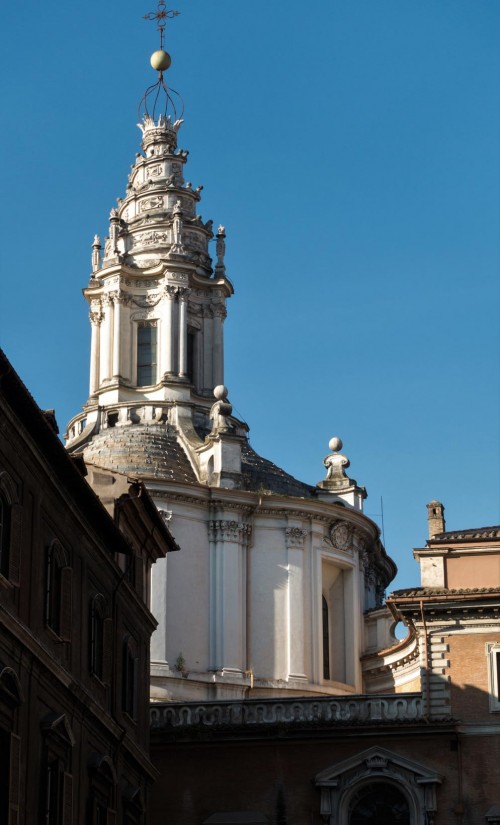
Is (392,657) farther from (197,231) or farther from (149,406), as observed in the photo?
(197,231)

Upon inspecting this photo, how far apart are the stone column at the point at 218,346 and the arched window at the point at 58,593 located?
41123mm

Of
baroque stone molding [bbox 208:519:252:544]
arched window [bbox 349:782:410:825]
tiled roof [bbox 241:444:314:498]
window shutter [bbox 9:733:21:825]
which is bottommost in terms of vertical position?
window shutter [bbox 9:733:21:825]

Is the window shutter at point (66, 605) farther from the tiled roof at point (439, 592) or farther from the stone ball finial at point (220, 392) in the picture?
the stone ball finial at point (220, 392)

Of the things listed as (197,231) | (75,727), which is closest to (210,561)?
(197,231)

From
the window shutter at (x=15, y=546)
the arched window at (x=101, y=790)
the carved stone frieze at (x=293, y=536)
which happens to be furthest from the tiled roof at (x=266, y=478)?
the window shutter at (x=15, y=546)

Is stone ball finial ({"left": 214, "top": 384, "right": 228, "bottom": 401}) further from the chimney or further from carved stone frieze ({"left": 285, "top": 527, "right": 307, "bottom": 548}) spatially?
the chimney

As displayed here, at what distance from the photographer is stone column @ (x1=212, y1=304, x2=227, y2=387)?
77.0m

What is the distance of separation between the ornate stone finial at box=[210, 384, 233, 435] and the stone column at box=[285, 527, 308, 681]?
479 cm

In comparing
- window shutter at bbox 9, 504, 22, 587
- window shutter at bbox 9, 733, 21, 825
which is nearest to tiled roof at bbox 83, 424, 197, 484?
window shutter at bbox 9, 504, 22, 587

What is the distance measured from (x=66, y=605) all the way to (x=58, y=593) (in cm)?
46

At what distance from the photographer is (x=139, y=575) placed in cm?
4459

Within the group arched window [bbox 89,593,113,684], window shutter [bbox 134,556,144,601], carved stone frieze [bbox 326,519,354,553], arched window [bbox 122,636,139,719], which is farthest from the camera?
carved stone frieze [bbox 326,519,354,553]

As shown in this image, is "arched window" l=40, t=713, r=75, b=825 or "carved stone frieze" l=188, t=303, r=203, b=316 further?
"carved stone frieze" l=188, t=303, r=203, b=316

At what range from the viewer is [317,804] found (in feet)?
152
